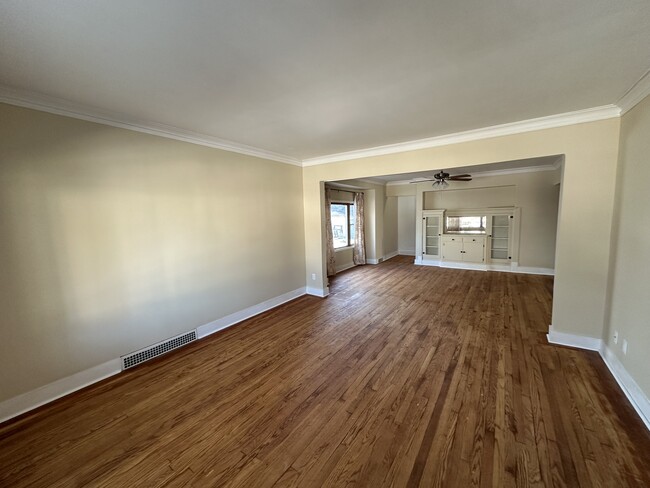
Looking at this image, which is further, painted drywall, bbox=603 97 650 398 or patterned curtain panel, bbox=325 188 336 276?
patterned curtain panel, bbox=325 188 336 276

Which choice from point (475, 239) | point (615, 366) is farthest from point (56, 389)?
point (475, 239)

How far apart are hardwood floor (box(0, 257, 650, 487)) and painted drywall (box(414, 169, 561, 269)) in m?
3.75

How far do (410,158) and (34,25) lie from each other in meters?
3.62

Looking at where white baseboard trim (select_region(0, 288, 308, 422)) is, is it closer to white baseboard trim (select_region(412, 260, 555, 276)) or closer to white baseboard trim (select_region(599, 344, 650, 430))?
white baseboard trim (select_region(599, 344, 650, 430))

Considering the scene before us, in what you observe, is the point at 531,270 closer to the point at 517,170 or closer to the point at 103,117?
the point at 517,170

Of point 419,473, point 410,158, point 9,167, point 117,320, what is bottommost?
point 419,473

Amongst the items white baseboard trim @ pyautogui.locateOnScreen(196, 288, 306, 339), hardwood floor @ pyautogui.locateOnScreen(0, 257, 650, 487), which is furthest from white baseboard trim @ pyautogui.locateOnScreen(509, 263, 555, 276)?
white baseboard trim @ pyautogui.locateOnScreen(196, 288, 306, 339)

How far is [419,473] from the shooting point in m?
1.60

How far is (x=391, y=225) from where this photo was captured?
8844mm

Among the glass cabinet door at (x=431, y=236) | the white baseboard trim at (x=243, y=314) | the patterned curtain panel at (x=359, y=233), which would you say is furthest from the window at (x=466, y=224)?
the white baseboard trim at (x=243, y=314)

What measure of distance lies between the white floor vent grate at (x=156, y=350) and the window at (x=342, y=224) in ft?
14.4

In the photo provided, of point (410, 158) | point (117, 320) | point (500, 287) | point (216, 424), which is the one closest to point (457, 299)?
point (500, 287)

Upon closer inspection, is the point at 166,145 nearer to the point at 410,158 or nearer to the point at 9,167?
the point at 9,167

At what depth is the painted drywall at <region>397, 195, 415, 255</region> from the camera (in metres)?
9.34
